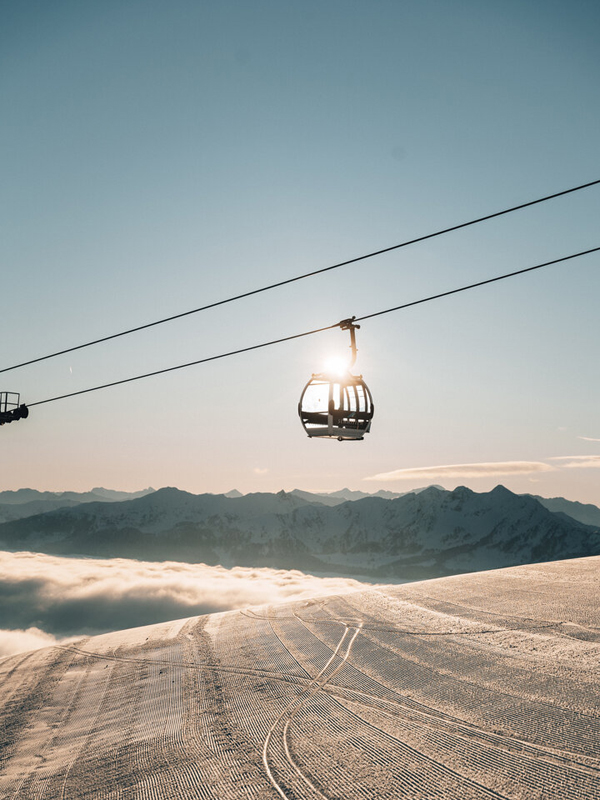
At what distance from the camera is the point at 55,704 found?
72.7 ft

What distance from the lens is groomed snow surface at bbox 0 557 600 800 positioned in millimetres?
11047

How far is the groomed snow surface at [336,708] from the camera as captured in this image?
36.2 feet

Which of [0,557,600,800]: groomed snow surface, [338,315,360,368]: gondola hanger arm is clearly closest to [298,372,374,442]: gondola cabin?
[338,315,360,368]: gondola hanger arm

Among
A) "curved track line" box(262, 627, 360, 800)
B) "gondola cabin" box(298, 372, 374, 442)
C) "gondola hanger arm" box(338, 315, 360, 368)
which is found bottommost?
"curved track line" box(262, 627, 360, 800)

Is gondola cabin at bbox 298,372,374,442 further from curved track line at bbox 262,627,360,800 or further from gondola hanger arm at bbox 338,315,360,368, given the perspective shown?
curved track line at bbox 262,627,360,800

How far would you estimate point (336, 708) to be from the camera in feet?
49.6

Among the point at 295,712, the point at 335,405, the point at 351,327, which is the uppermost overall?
Result: the point at 351,327

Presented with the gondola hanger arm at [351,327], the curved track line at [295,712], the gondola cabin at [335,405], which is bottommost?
the curved track line at [295,712]

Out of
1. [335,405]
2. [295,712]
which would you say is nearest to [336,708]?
[295,712]

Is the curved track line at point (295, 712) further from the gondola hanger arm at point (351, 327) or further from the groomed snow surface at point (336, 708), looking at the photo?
the gondola hanger arm at point (351, 327)

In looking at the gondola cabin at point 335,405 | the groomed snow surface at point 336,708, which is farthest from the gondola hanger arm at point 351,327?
the groomed snow surface at point 336,708

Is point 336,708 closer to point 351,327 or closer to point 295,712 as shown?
point 295,712

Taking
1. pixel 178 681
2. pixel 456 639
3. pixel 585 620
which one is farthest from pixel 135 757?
pixel 585 620

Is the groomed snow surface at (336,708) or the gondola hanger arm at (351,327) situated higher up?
A: the gondola hanger arm at (351,327)
